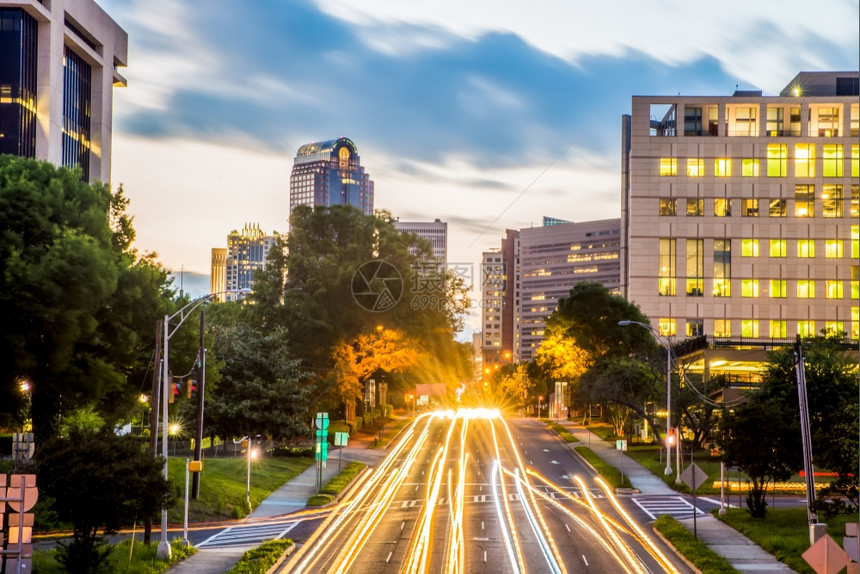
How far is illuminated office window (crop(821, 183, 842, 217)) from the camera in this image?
128 meters

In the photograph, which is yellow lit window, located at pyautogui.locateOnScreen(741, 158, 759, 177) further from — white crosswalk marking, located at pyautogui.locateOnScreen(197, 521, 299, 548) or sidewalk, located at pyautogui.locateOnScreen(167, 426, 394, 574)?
white crosswalk marking, located at pyautogui.locateOnScreen(197, 521, 299, 548)

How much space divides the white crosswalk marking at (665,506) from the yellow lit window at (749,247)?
75673mm

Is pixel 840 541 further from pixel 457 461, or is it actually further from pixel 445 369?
pixel 445 369

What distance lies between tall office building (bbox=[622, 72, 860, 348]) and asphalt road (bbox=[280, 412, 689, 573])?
5374 centimetres

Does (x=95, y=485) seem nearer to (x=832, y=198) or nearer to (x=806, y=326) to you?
(x=806, y=326)

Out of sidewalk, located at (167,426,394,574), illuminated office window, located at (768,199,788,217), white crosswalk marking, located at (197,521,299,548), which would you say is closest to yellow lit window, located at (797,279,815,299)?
illuminated office window, located at (768,199,788,217)

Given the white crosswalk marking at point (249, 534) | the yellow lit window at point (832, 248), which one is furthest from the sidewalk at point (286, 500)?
the yellow lit window at point (832, 248)

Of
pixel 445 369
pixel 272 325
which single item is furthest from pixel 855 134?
pixel 272 325

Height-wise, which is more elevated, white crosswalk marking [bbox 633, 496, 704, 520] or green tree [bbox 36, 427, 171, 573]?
green tree [bbox 36, 427, 171, 573]

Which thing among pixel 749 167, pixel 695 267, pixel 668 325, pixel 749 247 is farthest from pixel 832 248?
pixel 668 325

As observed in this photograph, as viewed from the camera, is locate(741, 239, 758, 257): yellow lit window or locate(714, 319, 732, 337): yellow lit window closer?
locate(741, 239, 758, 257): yellow lit window

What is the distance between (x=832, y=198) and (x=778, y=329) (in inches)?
645

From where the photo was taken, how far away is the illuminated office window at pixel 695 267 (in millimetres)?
129000

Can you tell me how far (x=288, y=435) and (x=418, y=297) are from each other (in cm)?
2738
